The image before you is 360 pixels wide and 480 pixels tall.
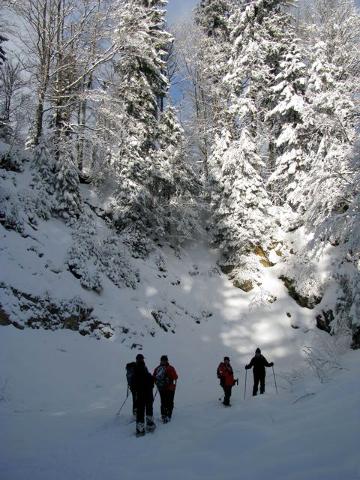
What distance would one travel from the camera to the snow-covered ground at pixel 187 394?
18.5 feet

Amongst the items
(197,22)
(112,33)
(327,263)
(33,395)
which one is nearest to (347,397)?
(33,395)

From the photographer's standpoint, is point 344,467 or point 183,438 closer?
point 344,467

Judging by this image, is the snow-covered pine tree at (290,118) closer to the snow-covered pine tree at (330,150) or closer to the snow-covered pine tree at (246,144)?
the snow-covered pine tree at (330,150)

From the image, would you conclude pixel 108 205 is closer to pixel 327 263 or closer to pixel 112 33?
pixel 112 33

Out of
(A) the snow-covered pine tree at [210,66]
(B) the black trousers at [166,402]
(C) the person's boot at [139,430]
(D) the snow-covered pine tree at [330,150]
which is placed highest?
(A) the snow-covered pine tree at [210,66]

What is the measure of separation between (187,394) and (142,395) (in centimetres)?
534

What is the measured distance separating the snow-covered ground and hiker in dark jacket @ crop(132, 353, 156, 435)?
10.6 inches

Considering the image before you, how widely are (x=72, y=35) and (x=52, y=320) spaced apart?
13.3 meters

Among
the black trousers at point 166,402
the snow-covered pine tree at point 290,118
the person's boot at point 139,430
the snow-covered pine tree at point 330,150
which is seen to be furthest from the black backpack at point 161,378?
the snow-covered pine tree at point 290,118

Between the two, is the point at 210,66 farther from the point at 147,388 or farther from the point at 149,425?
the point at 149,425

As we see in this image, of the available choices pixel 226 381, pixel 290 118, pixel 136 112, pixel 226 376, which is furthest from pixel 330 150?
pixel 226 381

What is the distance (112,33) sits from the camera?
19156 mm

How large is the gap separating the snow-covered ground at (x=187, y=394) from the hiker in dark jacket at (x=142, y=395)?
0.27 metres

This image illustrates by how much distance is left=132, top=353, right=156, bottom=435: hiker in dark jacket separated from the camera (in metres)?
8.03
